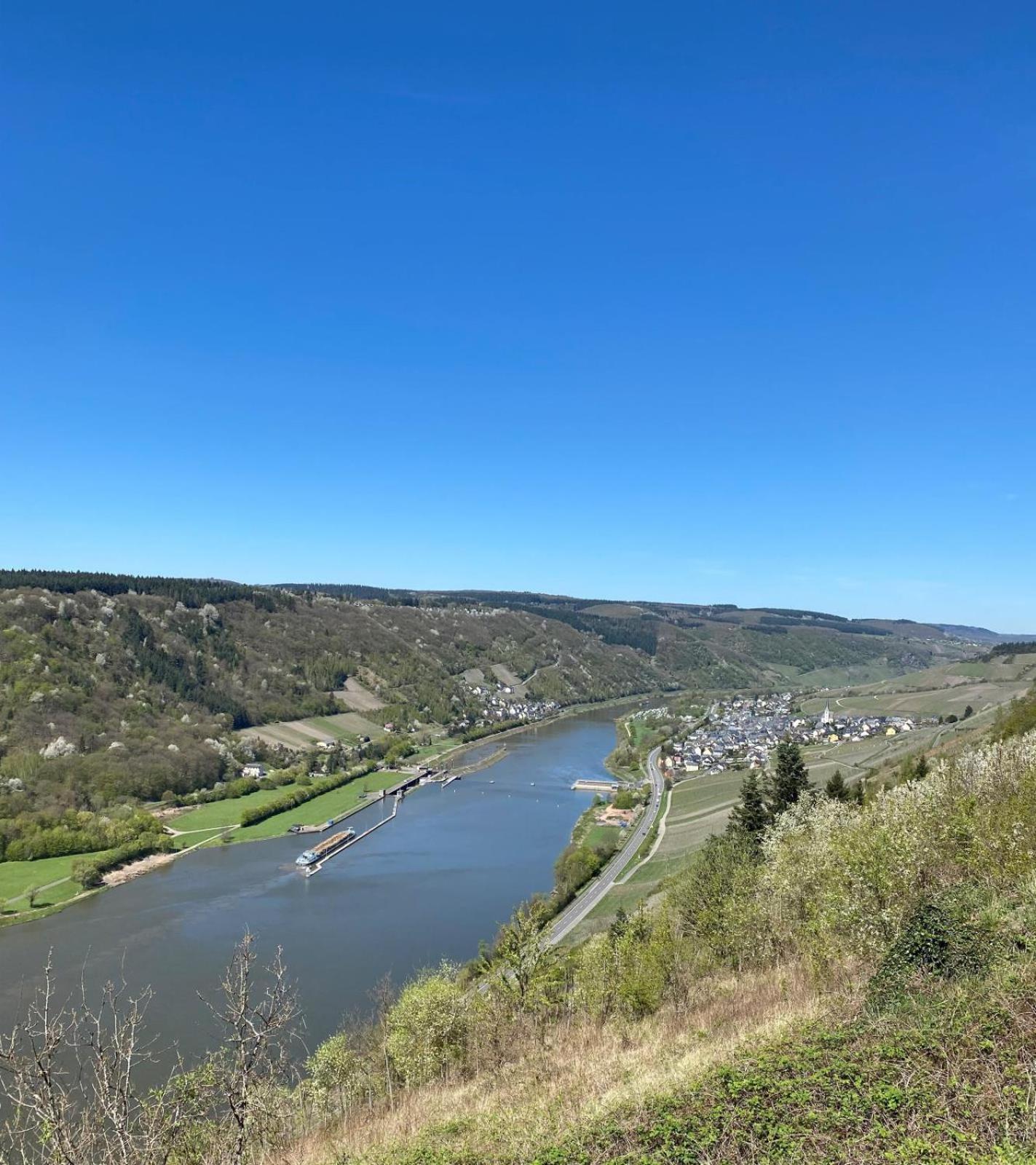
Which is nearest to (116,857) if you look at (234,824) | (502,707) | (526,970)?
(234,824)

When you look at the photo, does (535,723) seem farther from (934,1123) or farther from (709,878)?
(934,1123)

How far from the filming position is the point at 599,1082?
323 inches

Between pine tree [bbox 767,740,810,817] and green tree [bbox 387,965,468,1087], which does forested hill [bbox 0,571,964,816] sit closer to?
green tree [bbox 387,965,468,1087]

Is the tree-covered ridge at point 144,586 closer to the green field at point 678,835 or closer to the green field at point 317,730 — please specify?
the green field at point 317,730

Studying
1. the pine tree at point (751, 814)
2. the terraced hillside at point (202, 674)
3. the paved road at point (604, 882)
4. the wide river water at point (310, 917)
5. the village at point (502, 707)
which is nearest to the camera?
the pine tree at point (751, 814)

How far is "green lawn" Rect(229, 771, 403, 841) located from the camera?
187 feet

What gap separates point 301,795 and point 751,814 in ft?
172

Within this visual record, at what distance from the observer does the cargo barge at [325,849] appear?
47.8 m

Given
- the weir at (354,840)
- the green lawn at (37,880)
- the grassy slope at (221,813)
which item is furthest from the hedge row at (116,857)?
the weir at (354,840)

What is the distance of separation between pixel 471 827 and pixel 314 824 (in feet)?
44.3

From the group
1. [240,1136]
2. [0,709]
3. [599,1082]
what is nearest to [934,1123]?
[599,1082]

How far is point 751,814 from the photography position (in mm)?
25859

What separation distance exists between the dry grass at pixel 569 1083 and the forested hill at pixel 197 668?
6043cm

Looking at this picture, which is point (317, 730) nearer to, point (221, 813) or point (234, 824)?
point (221, 813)
